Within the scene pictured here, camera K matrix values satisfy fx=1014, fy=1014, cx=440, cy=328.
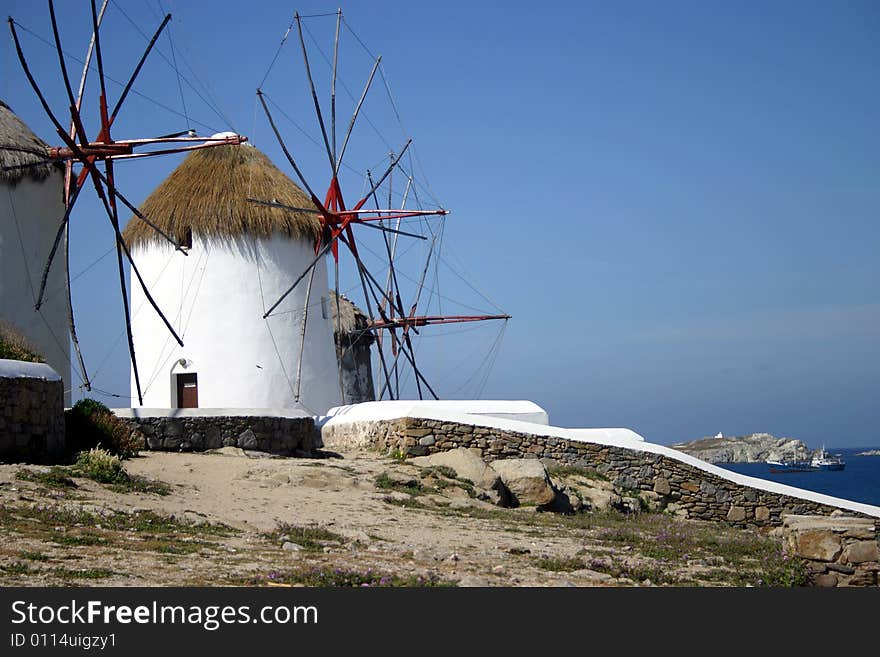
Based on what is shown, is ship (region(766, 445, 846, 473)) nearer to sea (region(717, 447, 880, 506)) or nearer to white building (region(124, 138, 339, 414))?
sea (region(717, 447, 880, 506))

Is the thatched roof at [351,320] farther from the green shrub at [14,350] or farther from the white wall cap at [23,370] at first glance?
the white wall cap at [23,370]

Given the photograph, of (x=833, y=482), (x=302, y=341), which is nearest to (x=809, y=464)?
(x=833, y=482)

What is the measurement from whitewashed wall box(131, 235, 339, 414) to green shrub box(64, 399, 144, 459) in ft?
21.7

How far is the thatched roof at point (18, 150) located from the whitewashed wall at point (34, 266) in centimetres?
15

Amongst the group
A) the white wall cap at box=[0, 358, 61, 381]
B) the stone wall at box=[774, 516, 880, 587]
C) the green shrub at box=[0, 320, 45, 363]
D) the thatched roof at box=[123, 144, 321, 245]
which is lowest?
the stone wall at box=[774, 516, 880, 587]

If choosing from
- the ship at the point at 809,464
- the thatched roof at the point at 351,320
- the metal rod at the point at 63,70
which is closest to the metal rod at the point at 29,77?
the metal rod at the point at 63,70

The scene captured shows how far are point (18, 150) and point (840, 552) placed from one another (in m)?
14.6

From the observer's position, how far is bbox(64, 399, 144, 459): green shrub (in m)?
13.1

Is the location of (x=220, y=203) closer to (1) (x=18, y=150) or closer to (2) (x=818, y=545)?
(1) (x=18, y=150)

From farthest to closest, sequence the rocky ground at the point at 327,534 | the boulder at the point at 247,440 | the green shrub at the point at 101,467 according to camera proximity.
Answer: the boulder at the point at 247,440
the green shrub at the point at 101,467
the rocky ground at the point at 327,534

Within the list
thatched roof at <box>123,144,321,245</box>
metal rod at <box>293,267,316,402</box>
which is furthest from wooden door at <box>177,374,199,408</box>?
thatched roof at <box>123,144,321,245</box>

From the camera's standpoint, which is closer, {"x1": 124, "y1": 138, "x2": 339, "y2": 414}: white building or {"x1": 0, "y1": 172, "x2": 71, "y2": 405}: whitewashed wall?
{"x1": 0, "y1": 172, "x2": 71, "y2": 405}: whitewashed wall

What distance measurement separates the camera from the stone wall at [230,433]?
15188mm

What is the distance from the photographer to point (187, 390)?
21.2 metres
